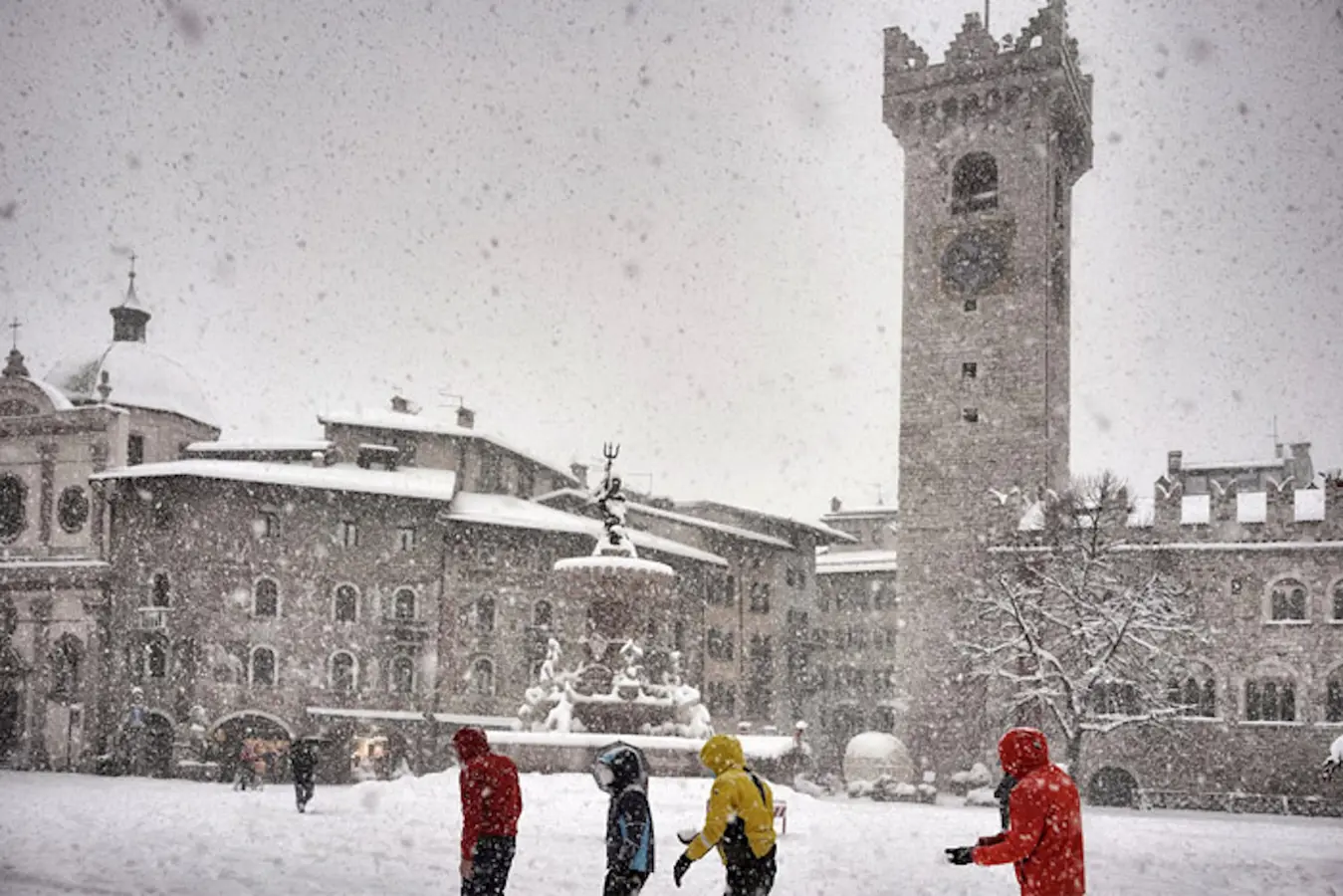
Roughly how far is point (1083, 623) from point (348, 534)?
22203 mm

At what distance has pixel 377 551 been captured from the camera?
4922cm

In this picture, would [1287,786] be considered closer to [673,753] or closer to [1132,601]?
[1132,601]

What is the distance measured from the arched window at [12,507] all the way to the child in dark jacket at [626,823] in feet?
148

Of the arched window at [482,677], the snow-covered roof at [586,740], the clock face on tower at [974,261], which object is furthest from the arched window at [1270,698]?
the arched window at [482,677]

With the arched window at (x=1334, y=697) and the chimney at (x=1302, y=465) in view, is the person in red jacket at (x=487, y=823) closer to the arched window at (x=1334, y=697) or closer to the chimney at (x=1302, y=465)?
the arched window at (x=1334, y=697)

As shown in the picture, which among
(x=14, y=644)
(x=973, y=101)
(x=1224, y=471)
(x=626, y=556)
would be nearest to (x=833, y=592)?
(x=1224, y=471)

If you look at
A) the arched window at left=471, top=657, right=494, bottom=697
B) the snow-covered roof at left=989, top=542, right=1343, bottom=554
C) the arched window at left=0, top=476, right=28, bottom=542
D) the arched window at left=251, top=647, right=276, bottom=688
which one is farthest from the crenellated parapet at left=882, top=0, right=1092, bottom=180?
the arched window at left=0, top=476, right=28, bottom=542

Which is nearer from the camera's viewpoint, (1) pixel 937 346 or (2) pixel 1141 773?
(2) pixel 1141 773

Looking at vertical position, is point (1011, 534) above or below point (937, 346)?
below

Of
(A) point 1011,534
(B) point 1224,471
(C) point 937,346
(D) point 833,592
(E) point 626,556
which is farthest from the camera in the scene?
(D) point 833,592

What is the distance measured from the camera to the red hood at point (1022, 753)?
7.71m

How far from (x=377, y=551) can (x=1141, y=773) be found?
23.9 meters

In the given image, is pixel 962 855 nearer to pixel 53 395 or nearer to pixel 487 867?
pixel 487 867

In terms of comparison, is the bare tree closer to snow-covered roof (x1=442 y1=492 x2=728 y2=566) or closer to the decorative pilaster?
snow-covered roof (x1=442 y1=492 x2=728 y2=566)
